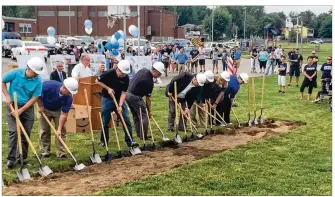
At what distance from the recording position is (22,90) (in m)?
7.31

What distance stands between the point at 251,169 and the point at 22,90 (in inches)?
150

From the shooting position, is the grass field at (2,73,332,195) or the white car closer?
the grass field at (2,73,332,195)

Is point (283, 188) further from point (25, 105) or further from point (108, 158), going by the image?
point (25, 105)

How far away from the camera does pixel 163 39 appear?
45.5 m

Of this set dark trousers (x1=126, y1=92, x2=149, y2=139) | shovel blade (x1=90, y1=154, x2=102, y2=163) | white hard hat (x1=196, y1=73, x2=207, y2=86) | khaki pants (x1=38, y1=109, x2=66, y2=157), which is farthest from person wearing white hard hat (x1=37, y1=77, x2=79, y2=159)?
white hard hat (x1=196, y1=73, x2=207, y2=86)

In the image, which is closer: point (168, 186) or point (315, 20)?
point (168, 186)

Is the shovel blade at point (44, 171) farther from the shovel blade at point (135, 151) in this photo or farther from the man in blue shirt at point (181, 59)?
the man in blue shirt at point (181, 59)

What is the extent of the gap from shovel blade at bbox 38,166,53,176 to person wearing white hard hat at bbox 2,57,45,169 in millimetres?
579

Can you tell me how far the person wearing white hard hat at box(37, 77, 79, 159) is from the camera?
7.63m

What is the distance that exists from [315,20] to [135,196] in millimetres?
34327

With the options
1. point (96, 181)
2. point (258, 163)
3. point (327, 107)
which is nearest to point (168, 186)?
point (96, 181)

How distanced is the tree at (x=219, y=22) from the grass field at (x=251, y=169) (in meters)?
32.2

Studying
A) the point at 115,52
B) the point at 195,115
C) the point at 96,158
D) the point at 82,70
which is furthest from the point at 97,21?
the point at 96,158

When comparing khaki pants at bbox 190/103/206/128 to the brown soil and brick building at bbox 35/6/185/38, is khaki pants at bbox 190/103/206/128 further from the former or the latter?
brick building at bbox 35/6/185/38
